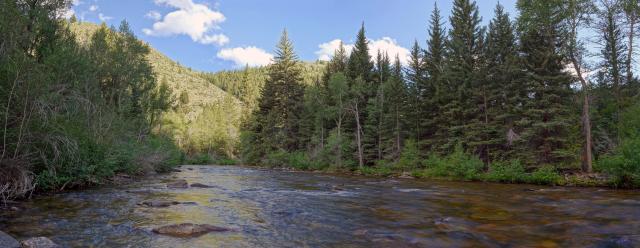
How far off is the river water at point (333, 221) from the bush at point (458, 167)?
12.8 m

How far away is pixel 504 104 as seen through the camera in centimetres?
3089

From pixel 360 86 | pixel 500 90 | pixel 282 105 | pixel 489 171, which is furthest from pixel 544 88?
pixel 282 105

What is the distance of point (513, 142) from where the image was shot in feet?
92.0

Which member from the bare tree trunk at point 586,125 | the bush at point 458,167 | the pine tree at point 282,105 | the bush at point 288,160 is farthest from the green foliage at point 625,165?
the pine tree at point 282,105

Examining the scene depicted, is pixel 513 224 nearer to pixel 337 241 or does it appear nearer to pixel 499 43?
pixel 337 241

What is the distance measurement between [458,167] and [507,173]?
11.9 feet

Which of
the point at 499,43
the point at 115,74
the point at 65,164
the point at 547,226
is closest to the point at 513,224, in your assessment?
the point at 547,226

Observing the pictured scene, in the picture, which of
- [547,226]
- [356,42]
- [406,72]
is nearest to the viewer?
[547,226]

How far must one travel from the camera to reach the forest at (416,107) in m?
11.9

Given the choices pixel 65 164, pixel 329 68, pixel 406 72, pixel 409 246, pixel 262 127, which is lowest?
pixel 409 246

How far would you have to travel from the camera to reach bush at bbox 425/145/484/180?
2753cm

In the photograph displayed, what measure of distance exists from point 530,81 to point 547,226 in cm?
2102

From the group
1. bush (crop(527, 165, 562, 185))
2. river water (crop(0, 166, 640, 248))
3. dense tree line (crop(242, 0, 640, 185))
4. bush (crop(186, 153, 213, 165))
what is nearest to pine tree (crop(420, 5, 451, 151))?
dense tree line (crop(242, 0, 640, 185))

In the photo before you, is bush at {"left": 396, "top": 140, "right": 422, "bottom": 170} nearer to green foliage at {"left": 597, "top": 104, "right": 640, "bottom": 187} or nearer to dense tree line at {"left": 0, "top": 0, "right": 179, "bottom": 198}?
green foliage at {"left": 597, "top": 104, "right": 640, "bottom": 187}
